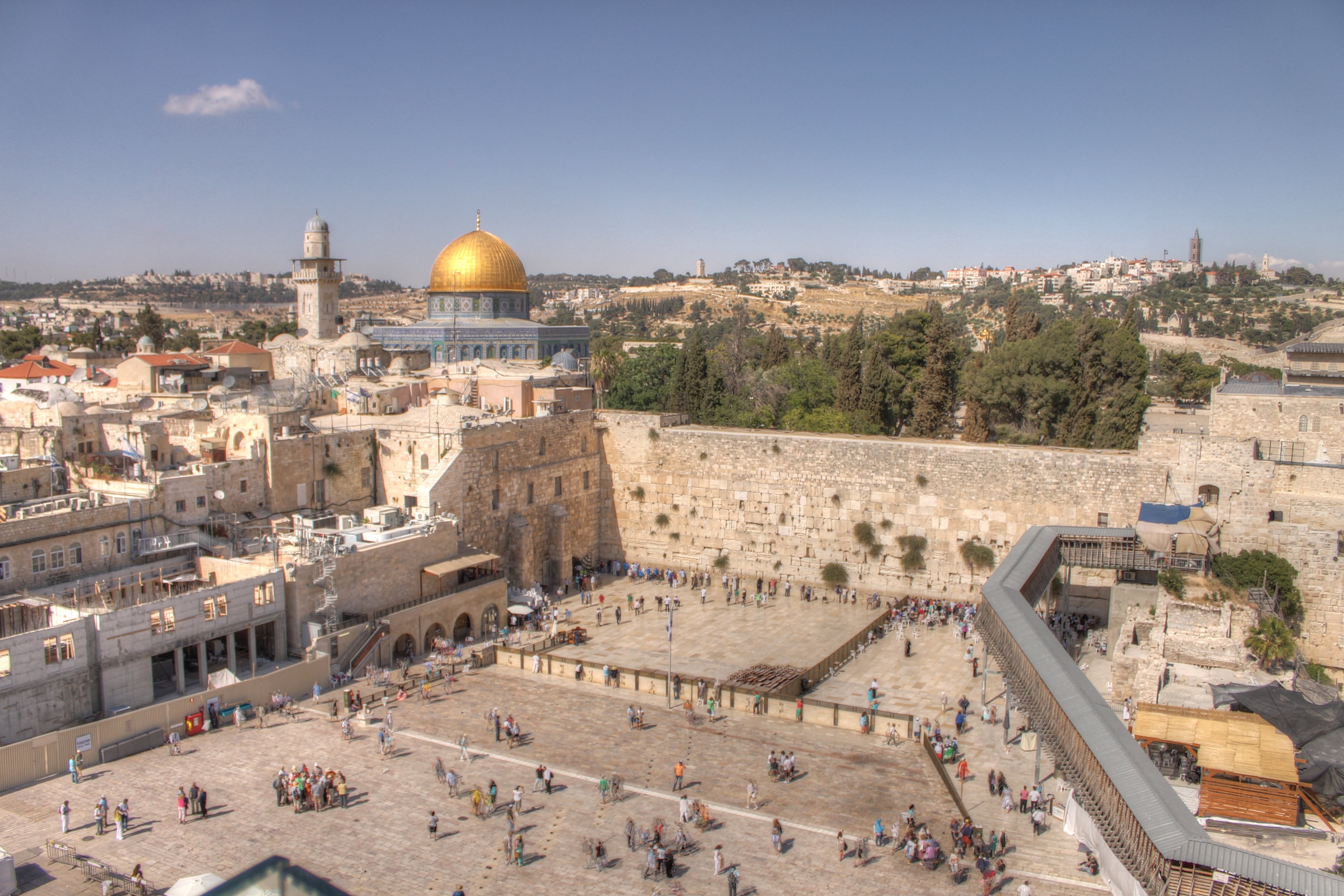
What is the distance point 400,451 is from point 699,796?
14070 mm

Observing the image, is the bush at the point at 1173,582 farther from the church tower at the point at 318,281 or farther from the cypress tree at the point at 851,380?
the church tower at the point at 318,281

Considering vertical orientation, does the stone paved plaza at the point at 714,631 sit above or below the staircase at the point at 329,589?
below

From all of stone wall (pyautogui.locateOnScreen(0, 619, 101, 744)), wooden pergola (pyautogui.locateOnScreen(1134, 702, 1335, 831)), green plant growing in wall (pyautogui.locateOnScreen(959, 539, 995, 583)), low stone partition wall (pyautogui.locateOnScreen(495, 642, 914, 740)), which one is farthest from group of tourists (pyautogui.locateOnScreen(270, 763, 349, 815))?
green plant growing in wall (pyautogui.locateOnScreen(959, 539, 995, 583))

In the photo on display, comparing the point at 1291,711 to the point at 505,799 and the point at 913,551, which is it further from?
the point at 913,551

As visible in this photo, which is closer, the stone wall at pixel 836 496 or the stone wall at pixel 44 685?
the stone wall at pixel 44 685

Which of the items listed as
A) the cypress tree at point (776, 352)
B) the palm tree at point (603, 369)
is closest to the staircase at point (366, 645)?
the palm tree at point (603, 369)

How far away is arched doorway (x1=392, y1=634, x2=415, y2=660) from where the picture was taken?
21859 mm

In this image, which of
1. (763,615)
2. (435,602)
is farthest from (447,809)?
(763,615)

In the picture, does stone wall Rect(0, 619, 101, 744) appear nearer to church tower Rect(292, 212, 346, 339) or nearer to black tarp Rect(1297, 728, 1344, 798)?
black tarp Rect(1297, 728, 1344, 798)

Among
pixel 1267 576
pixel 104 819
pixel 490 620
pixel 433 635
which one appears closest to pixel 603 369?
pixel 490 620

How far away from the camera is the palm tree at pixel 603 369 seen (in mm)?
44438

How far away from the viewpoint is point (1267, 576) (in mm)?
20609

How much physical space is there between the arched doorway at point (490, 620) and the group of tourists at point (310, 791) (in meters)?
8.81

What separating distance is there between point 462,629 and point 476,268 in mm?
24254
